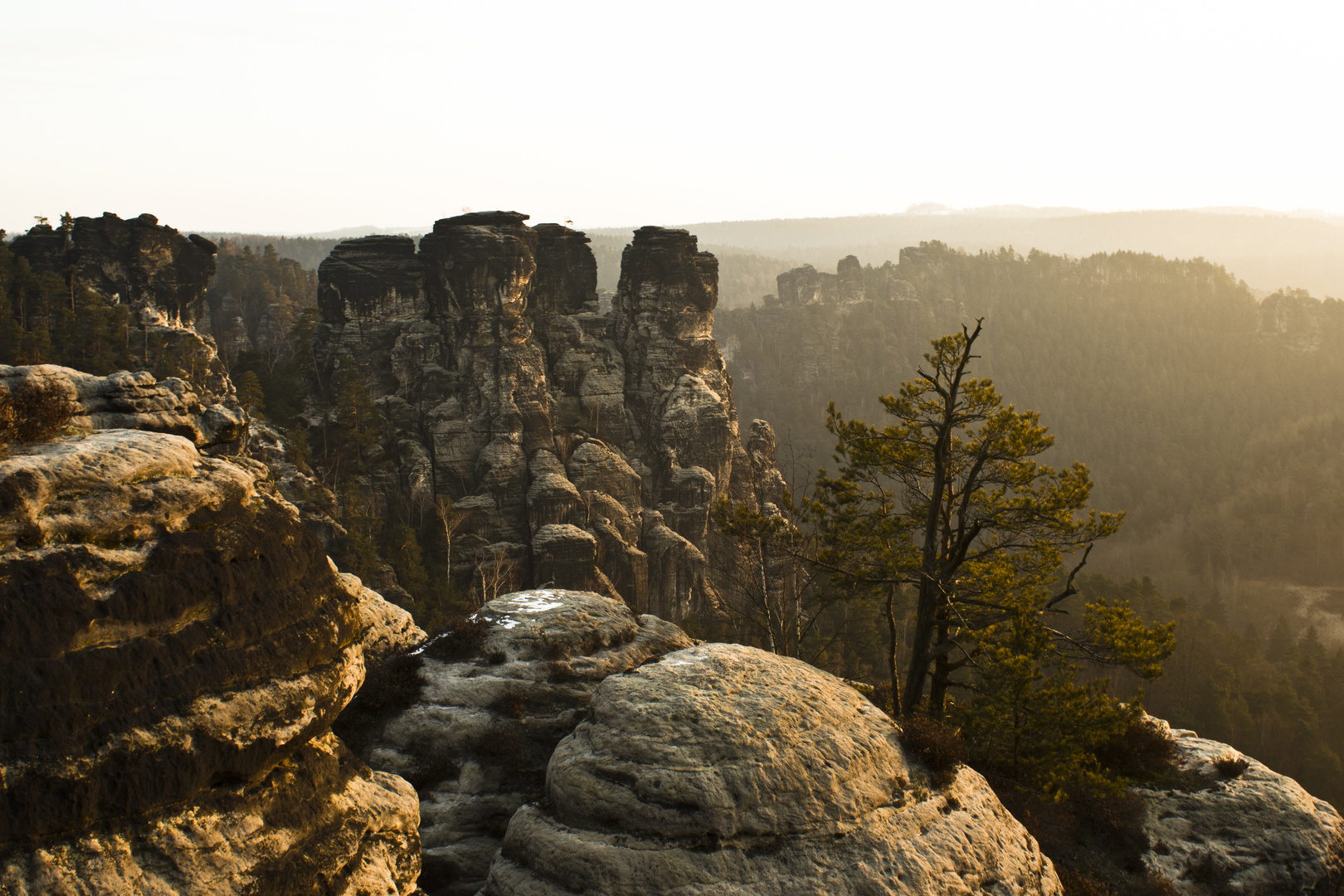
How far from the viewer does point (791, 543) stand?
20.3m

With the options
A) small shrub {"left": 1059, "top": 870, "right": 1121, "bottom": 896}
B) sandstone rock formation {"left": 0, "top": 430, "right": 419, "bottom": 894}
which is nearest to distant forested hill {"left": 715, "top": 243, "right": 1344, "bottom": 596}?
small shrub {"left": 1059, "top": 870, "right": 1121, "bottom": 896}

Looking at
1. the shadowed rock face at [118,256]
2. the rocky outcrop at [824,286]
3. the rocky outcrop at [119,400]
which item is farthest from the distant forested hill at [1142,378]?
the rocky outcrop at [119,400]

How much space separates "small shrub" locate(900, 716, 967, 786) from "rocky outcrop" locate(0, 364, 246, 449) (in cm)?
1179

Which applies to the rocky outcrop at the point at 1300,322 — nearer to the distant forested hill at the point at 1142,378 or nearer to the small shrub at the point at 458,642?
the distant forested hill at the point at 1142,378

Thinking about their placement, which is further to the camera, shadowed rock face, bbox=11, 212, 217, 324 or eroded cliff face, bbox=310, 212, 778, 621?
shadowed rock face, bbox=11, 212, 217, 324

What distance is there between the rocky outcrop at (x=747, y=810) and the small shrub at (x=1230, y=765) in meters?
7.46

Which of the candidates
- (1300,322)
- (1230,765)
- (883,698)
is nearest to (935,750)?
Answer: (883,698)

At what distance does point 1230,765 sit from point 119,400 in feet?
73.1

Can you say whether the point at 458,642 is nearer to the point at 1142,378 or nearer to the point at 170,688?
the point at 170,688

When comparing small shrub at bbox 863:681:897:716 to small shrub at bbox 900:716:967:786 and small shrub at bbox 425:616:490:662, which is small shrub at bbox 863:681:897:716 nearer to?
small shrub at bbox 900:716:967:786

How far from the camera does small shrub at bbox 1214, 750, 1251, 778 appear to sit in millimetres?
17969

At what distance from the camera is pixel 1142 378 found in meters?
145

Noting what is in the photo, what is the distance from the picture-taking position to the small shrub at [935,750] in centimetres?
1338

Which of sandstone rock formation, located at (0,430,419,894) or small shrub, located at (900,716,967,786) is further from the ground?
sandstone rock formation, located at (0,430,419,894)
